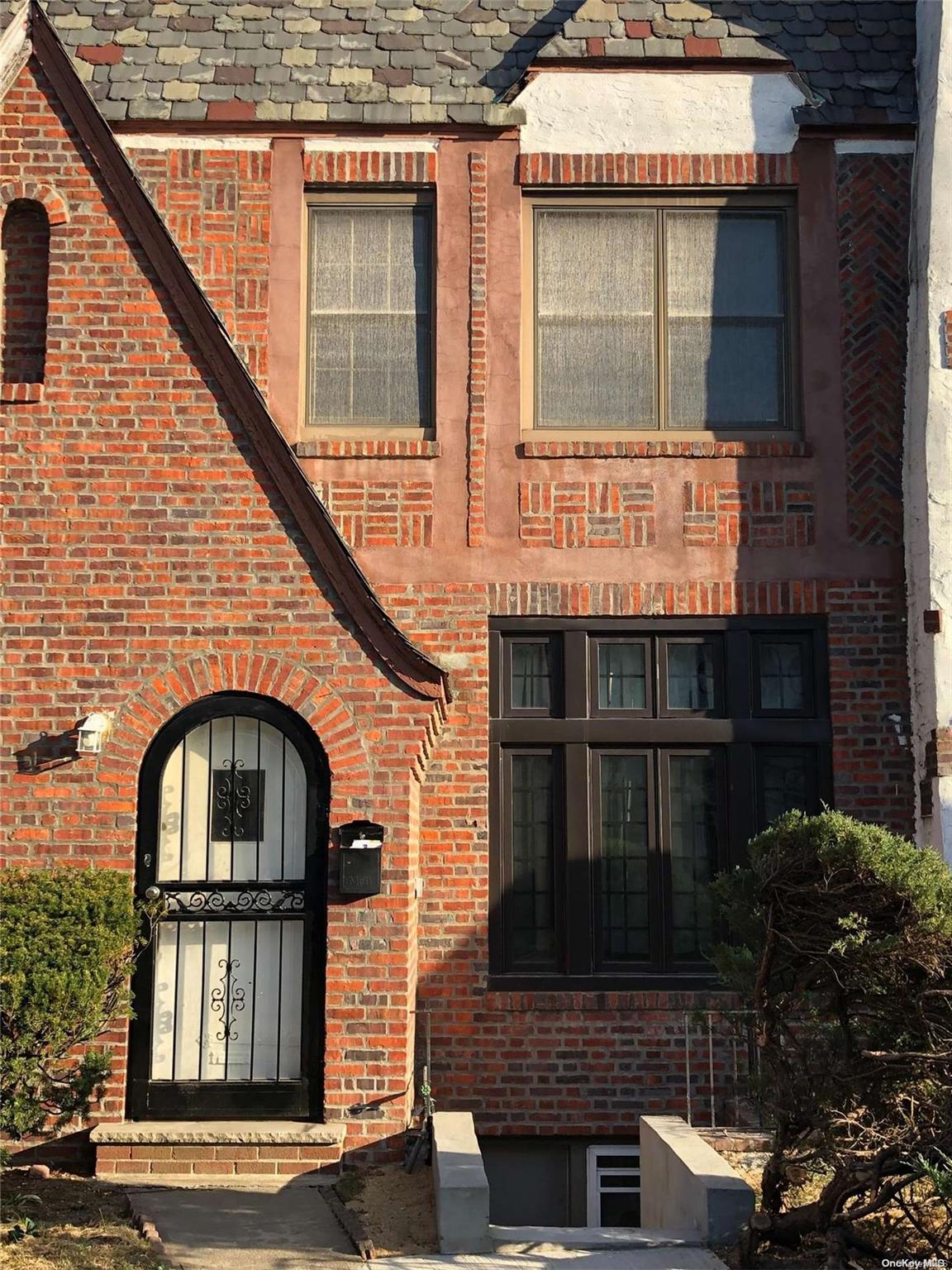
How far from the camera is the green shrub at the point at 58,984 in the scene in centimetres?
696

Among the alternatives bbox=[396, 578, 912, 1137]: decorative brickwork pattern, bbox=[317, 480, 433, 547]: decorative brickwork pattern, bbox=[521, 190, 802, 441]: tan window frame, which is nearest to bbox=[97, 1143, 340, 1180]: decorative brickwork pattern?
bbox=[396, 578, 912, 1137]: decorative brickwork pattern

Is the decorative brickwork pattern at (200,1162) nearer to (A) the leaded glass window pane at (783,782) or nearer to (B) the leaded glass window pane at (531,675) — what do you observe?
(B) the leaded glass window pane at (531,675)

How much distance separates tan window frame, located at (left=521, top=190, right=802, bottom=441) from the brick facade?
0.39 ft

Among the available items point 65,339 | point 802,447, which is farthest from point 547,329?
point 65,339

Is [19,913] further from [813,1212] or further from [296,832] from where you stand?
[813,1212]

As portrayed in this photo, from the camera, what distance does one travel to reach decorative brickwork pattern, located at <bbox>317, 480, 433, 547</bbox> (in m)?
9.48

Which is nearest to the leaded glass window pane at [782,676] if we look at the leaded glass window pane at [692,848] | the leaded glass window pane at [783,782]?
the leaded glass window pane at [783,782]

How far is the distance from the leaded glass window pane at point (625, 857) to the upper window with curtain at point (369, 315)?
2742 mm

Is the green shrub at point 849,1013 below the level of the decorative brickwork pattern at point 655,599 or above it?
below

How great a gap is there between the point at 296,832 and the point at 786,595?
11.9 feet

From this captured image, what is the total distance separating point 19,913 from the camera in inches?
286

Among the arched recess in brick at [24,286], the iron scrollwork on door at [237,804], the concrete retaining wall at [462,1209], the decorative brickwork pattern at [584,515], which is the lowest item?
the concrete retaining wall at [462,1209]

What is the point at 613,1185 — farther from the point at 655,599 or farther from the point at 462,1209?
the point at 655,599

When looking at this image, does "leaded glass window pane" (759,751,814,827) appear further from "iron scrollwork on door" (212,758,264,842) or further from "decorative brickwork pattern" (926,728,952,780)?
"iron scrollwork on door" (212,758,264,842)
